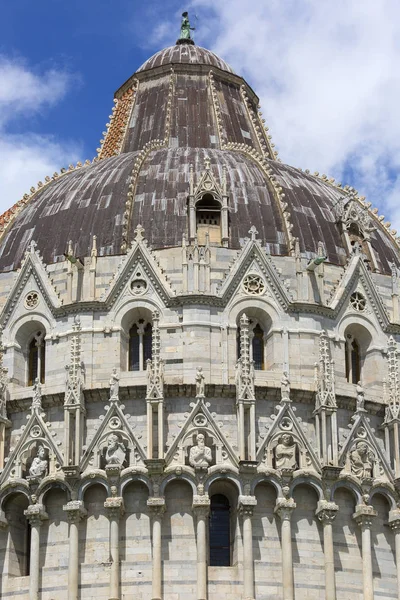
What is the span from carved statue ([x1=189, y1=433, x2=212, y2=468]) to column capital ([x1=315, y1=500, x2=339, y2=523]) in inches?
153

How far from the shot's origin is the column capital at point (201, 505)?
43.8m

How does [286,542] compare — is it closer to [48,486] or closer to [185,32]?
[48,486]

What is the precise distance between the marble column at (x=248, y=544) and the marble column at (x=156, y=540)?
257 centimetres

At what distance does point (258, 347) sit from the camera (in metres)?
48.1

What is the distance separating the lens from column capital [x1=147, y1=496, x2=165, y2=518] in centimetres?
4381

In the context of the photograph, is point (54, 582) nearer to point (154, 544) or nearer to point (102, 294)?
point (154, 544)

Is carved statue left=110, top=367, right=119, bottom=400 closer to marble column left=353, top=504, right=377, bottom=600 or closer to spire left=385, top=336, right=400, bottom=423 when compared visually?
marble column left=353, top=504, right=377, bottom=600

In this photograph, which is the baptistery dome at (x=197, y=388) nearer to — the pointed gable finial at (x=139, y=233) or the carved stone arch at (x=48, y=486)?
the carved stone arch at (x=48, y=486)

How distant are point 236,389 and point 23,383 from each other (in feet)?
25.7

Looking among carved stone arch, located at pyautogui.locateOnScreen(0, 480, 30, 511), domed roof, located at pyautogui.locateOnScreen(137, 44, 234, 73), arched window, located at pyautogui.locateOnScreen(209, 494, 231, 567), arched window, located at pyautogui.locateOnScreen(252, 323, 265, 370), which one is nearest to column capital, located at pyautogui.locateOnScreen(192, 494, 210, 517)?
arched window, located at pyautogui.locateOnScreen(209, 494, 231, 567)

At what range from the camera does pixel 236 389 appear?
45.5m

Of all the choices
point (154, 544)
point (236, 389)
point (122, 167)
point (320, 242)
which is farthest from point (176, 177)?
point (154, 544)

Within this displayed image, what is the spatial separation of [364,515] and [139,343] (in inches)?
379

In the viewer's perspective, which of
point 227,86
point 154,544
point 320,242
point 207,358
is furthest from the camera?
point 227,86
